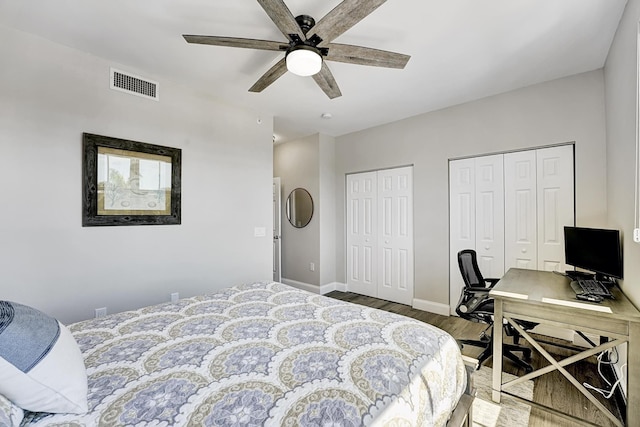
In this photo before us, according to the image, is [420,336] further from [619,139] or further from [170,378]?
[619,139]

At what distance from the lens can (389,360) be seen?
116cm

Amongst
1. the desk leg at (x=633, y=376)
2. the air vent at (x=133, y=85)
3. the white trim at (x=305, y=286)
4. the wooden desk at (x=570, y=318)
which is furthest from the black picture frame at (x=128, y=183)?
the desk leg at (x=633, y=376)

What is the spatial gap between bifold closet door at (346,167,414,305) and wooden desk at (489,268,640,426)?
181 centimetres

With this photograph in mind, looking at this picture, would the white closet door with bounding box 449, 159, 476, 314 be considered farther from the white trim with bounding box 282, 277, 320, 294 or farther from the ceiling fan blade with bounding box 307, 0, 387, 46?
the ceiling fan blade with bounding box 307, 0, 387, 46

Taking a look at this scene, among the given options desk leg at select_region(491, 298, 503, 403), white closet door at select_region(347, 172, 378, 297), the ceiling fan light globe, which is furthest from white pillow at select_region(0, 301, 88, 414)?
white closet door at select_region(347, 172, 378, 297)

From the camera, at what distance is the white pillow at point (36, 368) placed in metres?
0.80

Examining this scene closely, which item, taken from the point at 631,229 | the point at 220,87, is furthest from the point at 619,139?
the point at 220,87

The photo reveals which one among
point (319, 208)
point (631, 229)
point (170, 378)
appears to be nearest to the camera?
point (170, 378)

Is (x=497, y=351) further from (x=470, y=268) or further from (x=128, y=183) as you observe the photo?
(x=128, y=183)

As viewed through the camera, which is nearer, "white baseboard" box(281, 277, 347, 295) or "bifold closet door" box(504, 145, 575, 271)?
"bifold closet door" box(504, 145, 575, 271)

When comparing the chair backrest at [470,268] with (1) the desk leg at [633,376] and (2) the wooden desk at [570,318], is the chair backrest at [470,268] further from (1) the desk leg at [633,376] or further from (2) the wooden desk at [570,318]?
(1) the desk leg at [633,376]

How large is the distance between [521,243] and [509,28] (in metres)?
2.10

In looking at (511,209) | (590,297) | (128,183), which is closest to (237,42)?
(128,183)

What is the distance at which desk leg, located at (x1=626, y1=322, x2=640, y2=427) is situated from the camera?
4.97 ft
